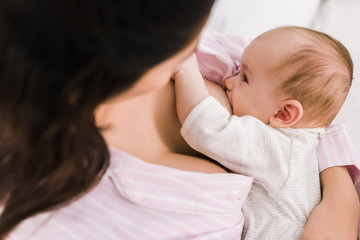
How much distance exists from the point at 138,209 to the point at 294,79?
0.41m

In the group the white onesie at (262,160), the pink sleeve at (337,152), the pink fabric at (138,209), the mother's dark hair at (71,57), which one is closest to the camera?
the mother's dark hair at (71,57)

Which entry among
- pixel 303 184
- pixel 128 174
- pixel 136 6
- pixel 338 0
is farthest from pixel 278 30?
pixel 338 0

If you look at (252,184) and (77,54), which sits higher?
(77,54)

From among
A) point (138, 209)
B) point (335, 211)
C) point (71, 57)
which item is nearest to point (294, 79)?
point (335, 211)

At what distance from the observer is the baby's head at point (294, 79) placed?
78cm

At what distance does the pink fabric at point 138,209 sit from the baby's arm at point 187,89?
0.14 meters

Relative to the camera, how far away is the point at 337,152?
0.87 m

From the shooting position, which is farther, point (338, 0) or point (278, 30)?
point (338, 0)

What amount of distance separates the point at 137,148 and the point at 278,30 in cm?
42

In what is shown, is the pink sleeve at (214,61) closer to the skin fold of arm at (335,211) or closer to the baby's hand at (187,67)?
the baby's hand at (187,67)

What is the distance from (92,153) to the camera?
0.51 metres

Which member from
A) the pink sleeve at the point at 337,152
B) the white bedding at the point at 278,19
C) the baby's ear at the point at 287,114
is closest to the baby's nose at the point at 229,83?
the baby's ear at the point at 287,114

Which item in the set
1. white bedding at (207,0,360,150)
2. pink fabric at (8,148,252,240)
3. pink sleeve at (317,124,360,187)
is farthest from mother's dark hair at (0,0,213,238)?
white bedding at (207,0,360,150)

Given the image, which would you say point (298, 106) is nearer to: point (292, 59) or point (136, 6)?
point (292, 59)
